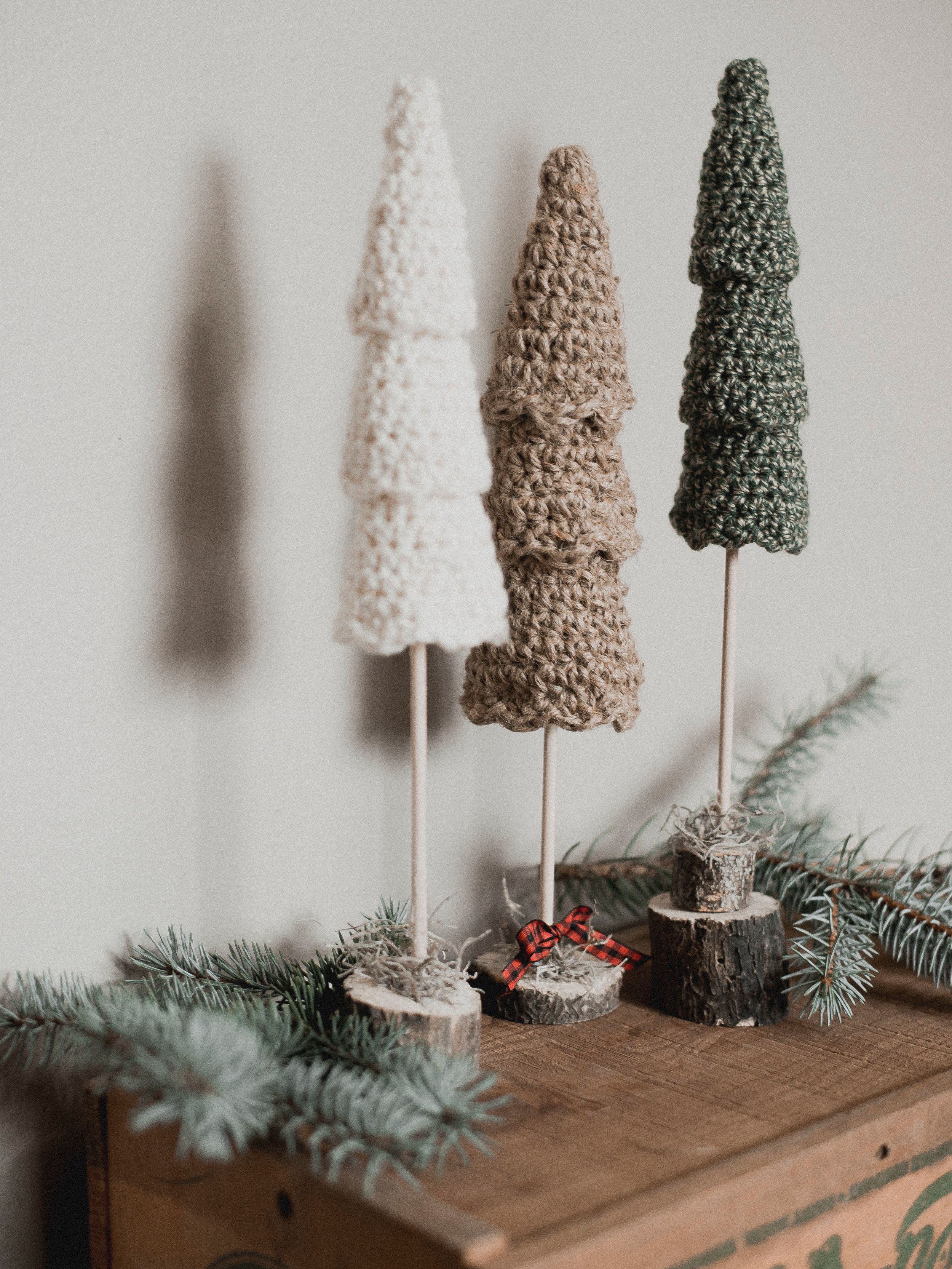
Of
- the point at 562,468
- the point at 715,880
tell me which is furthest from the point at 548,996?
the point at 562,468

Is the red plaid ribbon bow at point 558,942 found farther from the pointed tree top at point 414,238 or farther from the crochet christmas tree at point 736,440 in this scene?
the pointed tree top at point 414,238

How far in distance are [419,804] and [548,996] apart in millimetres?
190

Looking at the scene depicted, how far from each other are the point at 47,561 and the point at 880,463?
0.86 metres

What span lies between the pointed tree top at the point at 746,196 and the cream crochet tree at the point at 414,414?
0.69 ft

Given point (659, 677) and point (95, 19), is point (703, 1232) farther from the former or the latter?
point (95, 19)

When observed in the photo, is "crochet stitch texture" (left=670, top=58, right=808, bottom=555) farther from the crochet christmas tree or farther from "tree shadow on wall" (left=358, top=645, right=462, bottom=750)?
"tree shadow on wall" (left=358, top=645, right=462, bottom=750)

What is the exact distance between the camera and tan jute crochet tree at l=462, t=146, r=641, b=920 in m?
0.71

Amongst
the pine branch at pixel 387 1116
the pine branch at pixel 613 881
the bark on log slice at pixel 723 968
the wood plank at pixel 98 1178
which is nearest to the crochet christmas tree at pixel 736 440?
the bark on log slice at pixel 723 968

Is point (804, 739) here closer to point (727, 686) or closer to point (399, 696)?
point (727, 686)

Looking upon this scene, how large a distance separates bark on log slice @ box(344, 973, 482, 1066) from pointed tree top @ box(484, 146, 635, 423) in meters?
0.36

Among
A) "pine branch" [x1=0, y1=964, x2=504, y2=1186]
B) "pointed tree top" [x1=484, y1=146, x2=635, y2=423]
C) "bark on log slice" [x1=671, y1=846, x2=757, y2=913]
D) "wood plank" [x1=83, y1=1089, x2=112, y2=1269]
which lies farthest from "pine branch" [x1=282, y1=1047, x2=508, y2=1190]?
"pointed tree top" [x1=484, y1=146, x2=635, y2=423]

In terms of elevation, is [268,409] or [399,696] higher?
[268,409]

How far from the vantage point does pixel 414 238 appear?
623 mm

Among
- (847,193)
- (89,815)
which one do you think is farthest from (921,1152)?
(847,193)
